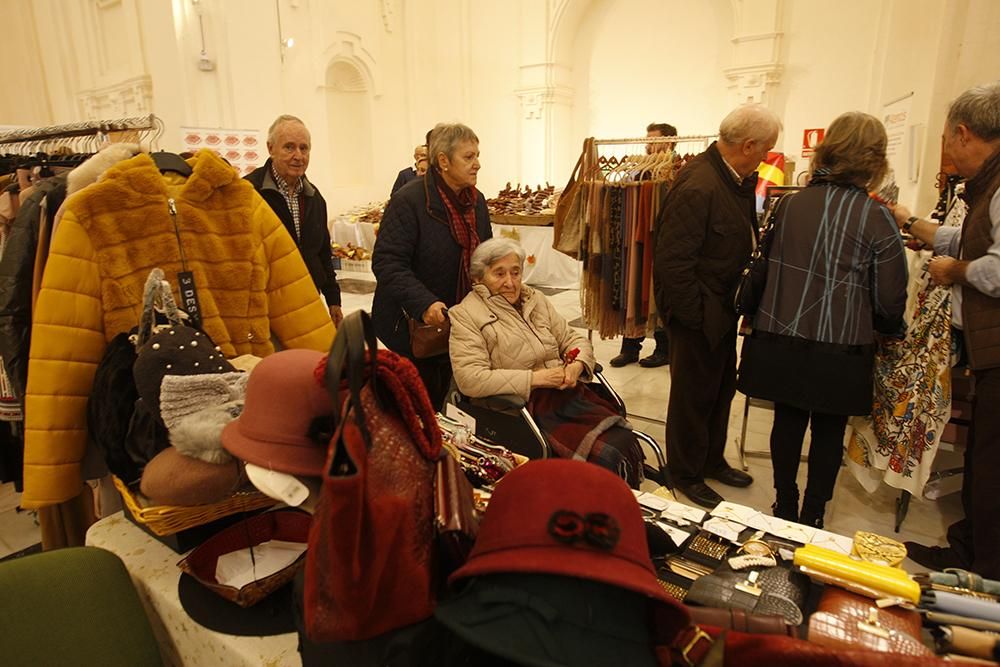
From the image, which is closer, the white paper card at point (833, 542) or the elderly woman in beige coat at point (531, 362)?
the white paper card at point (833, 542)

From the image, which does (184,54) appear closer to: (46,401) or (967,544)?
(46,401)

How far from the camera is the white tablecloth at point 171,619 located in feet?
3.30

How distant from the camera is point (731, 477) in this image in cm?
298

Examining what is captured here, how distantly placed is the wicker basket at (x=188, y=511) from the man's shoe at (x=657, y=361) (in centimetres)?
396

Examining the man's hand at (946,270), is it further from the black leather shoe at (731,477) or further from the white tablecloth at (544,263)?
the white tablecloth at (544,263)

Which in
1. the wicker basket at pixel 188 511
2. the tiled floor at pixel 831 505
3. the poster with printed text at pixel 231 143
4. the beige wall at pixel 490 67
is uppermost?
the beige wall at pixel 490 67

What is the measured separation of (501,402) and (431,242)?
788mm

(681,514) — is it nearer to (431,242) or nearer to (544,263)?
(431,242)

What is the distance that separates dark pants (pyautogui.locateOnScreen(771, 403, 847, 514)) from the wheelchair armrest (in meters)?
1.13

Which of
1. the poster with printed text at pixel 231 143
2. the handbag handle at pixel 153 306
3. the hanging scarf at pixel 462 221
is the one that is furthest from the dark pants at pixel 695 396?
the poster with printed text at pixel 231 143

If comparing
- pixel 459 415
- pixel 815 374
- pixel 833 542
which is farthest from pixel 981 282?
pixel 459 415

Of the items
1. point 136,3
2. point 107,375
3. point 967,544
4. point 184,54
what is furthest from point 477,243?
point 136,3

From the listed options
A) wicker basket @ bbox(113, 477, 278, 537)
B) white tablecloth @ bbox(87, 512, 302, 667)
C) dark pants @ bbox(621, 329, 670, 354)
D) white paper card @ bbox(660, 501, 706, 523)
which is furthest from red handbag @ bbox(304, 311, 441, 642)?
dark pants @ bbox(621, 329, 670, 354)

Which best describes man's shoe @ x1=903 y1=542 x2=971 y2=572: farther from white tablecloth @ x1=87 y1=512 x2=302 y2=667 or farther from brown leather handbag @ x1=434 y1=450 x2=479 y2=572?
white tablecloth @ x1=87 y1=512 x2=302 y2=667
